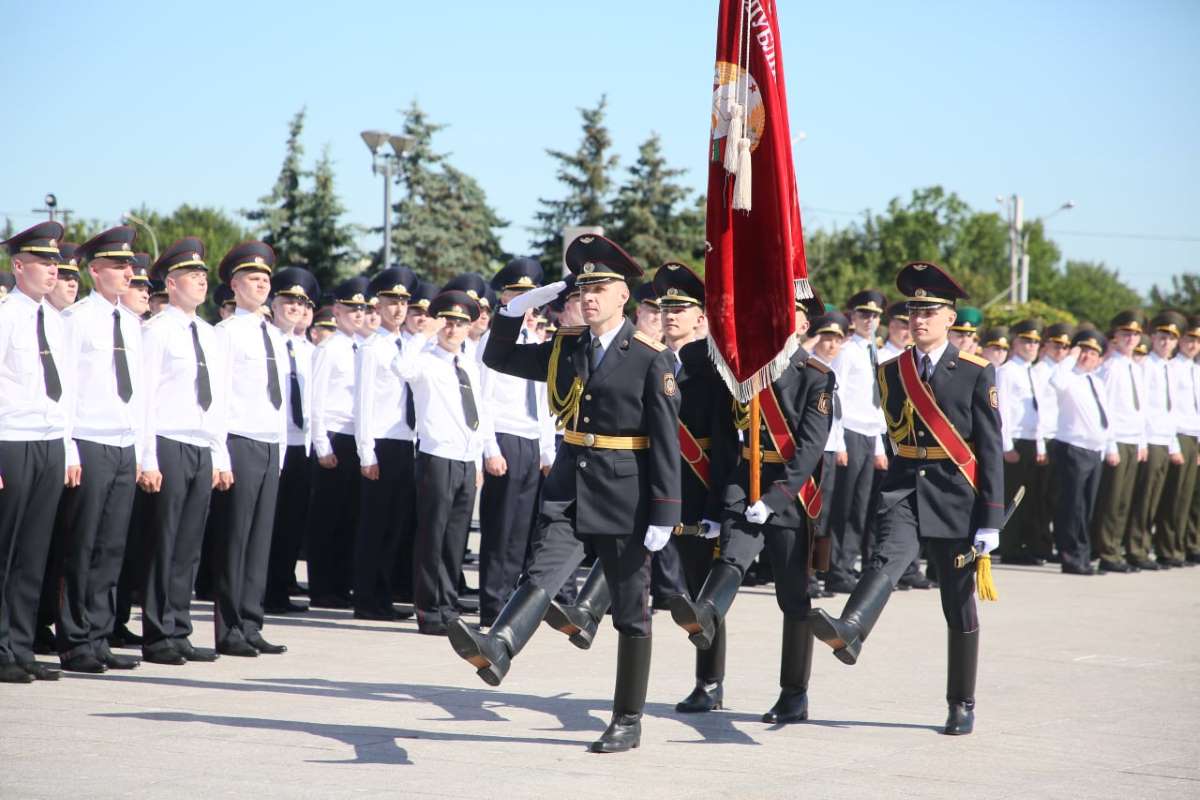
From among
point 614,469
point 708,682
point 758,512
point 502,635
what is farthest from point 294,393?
point 502,635

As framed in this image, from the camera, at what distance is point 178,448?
941 cm

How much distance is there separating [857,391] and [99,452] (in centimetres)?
754

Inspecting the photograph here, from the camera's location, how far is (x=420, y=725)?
298 inches

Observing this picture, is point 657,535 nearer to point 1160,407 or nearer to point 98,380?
point 98,380

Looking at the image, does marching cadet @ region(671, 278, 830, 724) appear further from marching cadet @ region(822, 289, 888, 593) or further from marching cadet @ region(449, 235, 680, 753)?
marching cadet @ region(822, 289, 888, 593)

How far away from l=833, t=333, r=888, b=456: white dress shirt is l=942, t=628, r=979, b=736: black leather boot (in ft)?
21.5

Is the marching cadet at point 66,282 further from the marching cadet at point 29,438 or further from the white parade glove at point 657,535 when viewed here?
the white parade glove at point 657,535

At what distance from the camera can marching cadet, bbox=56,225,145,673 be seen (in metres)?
8.95

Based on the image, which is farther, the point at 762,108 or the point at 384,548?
the point at 384,548

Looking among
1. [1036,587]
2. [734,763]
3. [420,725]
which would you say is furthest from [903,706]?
[1036,587]

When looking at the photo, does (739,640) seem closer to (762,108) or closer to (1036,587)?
(762,108)

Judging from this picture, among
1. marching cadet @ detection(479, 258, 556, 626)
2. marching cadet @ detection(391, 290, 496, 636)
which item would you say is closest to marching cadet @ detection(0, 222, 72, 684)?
marching cadet @ detection(391, 290, 496, 636)

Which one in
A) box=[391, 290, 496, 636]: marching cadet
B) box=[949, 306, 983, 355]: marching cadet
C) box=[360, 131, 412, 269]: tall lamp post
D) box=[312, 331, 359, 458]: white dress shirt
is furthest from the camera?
box=[360, 131, 412, 269]: tall lamp post

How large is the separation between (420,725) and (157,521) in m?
2.67
